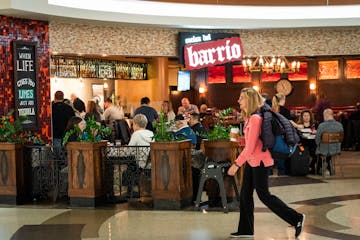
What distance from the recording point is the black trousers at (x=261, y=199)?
258 inches

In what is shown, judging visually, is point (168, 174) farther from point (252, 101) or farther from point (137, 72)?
point (137, 72)

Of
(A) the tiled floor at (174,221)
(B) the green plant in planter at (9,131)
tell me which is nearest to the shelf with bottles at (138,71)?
(B) the green plant in planter at (9,131)

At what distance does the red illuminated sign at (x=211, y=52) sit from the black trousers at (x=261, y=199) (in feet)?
23.4

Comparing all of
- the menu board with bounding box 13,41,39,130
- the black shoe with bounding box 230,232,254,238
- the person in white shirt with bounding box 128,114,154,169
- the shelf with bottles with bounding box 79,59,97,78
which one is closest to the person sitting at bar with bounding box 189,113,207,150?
the person in white shirt with bounding box 128,114,154,169

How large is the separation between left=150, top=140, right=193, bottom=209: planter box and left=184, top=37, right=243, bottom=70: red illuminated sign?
5.23 metres

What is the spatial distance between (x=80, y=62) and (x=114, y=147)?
710 cm

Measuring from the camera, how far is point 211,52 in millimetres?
13766

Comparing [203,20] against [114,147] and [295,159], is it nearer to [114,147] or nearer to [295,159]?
[295,159]

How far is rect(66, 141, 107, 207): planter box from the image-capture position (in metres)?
8.88

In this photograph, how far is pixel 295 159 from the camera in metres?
12.0

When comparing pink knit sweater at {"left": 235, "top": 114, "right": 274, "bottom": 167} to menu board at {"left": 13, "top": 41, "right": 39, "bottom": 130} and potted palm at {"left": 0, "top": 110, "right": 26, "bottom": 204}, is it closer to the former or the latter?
potted palm at {"left": 0, "top": 110, "right": 26, "bottom": 204}

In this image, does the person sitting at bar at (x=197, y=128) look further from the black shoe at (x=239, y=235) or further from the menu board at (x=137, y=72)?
the menu board at (x=137, y=72)

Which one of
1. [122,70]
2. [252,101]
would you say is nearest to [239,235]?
[252,101]

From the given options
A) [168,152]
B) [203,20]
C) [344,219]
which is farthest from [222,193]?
[203,20]
